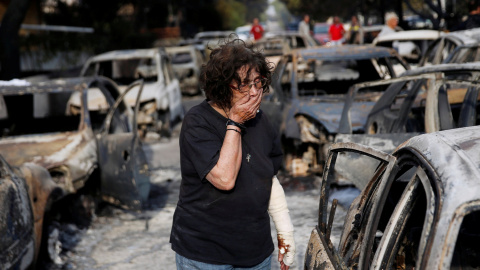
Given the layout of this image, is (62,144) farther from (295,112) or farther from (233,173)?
(233,173)

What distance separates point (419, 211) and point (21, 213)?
2996mm

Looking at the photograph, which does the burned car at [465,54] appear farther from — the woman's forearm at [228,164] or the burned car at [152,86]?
the woman's forearm at [228,164]

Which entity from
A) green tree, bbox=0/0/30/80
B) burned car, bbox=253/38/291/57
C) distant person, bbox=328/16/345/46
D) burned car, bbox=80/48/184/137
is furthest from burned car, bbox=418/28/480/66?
distant person, bbox=328/16/345/46

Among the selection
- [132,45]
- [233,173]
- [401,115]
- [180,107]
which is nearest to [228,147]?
[233,173]

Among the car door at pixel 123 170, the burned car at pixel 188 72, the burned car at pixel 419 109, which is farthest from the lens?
the burned car at pixel 188 72

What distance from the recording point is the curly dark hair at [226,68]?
9.22ft

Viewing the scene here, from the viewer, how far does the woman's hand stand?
108 inches

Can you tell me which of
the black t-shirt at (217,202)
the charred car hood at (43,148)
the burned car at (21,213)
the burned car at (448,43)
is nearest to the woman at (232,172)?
the black t-shirt at (217,202)

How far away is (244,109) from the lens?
9.04ft

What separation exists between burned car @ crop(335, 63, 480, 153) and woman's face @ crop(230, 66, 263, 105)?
2687 millimetres

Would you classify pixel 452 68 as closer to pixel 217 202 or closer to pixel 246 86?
pixel 246 86

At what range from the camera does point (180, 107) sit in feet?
43.2

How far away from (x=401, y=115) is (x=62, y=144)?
342cm

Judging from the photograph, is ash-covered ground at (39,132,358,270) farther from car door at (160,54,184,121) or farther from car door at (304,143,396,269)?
car door at (160,54,184,121)
